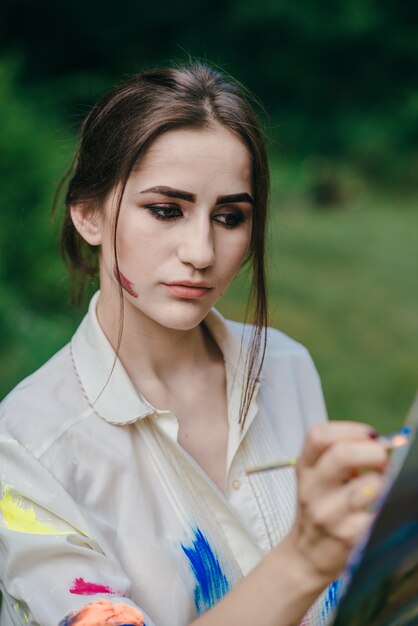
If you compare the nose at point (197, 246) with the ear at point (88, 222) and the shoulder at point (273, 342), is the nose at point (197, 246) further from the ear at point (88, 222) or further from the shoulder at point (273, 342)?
the shoulder at point (273, 342)

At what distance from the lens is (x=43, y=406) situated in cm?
158

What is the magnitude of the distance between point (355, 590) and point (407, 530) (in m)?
0.08

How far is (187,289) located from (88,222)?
0.27 m

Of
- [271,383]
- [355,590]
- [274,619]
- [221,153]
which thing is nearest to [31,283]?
[271,383]

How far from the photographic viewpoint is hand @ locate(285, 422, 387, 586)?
3.27ft

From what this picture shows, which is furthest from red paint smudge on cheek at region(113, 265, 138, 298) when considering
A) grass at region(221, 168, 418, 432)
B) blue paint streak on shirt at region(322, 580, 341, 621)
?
grass at region(221, 168, 418, 432)

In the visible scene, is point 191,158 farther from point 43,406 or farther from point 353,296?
point 353,296

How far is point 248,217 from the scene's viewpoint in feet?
5.45

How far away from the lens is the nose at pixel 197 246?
1.54m

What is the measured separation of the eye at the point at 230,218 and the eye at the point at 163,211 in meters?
0.08

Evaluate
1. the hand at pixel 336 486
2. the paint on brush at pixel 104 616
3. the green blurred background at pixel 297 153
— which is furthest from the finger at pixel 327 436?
the green blurred background at pixel 297 153

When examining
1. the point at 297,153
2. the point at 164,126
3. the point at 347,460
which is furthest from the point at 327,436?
the point at 297,153

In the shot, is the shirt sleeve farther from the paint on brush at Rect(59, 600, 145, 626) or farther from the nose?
the nose

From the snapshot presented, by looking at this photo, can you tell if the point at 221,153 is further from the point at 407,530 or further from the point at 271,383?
the point at 407,530
